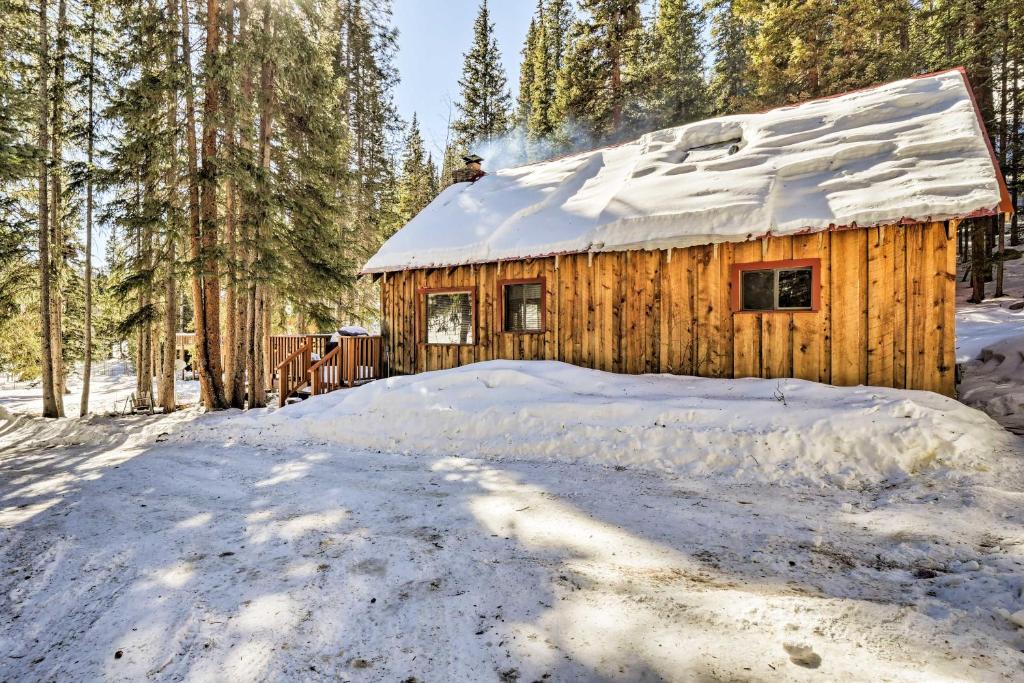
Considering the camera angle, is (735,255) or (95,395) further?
(95,395)

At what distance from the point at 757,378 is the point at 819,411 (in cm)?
175

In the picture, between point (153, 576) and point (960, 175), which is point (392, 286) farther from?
point (960, 175)

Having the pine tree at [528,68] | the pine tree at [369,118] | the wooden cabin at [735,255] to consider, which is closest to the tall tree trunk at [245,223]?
the wooden cabin at [735,255]

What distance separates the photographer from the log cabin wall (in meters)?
6.43

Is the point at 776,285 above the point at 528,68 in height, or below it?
below

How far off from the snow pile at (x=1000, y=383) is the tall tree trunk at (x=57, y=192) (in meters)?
18.8

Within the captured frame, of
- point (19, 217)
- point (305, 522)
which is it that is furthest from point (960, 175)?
point (19, 217)

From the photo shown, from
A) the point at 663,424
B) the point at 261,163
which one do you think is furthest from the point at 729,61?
the point at 663,424

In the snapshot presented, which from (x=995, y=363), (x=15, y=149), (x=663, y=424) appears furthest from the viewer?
(x=995, y=363)

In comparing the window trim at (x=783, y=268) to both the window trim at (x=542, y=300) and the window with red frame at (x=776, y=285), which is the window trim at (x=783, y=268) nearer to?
the window with red frame at (x=776, y=285)

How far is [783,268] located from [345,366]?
870cm

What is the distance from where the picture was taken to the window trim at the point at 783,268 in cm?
698

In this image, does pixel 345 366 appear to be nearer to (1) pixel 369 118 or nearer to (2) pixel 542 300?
(2) pixel 542 300

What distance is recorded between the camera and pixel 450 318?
415 inches
